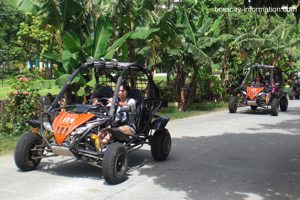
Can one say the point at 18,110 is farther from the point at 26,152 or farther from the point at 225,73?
the point at 225,73

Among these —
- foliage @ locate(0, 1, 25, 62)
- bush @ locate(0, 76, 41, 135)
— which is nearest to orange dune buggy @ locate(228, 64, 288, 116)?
bush @ locate(0, 76, 41, 135)

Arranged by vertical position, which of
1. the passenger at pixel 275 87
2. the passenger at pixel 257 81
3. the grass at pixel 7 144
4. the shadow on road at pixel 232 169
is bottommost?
the shadow on road at pixel 232 169

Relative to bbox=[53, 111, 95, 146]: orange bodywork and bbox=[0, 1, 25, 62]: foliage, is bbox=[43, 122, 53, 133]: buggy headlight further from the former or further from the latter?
bbox=[0, 1, 25, 62]: foliage

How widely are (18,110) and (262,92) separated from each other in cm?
983

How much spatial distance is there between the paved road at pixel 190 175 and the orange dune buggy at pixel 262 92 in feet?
19.0

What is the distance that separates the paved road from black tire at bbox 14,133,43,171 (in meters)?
0.15

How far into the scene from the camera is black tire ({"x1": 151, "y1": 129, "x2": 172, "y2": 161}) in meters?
8.67

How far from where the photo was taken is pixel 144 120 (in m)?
8.68

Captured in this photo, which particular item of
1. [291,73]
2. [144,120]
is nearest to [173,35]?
[144,120]

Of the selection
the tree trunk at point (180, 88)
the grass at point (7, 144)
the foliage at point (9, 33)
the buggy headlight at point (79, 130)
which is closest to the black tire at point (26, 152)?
the buggy headlight at point (79, 130)

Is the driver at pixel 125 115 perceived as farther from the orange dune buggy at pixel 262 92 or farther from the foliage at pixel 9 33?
the foliage at pixel 9 33

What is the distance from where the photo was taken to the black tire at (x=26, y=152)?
742cm

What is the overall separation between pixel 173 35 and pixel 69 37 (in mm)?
4106

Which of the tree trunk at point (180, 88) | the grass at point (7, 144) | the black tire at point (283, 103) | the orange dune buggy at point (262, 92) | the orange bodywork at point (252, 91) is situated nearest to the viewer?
the grass at point (7, 144)
